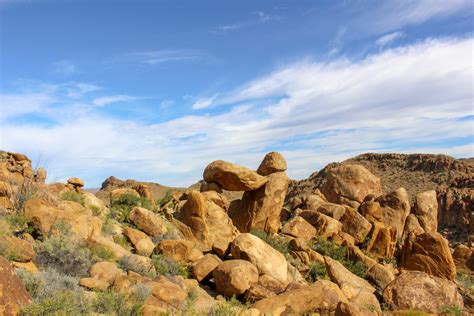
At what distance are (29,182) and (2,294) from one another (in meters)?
9.21

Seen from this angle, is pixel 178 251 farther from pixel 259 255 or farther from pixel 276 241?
pixel 276 241

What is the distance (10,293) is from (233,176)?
542 inches

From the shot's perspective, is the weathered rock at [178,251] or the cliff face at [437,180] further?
the cliff face at [437,180]

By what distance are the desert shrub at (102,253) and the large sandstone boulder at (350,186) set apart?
63.8 ft

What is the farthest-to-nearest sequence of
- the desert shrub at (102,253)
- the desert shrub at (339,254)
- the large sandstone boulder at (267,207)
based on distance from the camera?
the large sandstone boulder at (267,207) → the desert shrub at (339,254) → the desert shrub at (102,253)

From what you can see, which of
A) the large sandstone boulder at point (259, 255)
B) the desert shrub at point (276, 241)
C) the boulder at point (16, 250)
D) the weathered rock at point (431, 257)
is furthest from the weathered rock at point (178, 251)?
the weathered rock at point (431, 257)

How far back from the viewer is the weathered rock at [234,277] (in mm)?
10992

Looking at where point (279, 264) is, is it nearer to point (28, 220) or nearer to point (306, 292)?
point (306, 292)

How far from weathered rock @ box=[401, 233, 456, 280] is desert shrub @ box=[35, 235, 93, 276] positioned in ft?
49.3

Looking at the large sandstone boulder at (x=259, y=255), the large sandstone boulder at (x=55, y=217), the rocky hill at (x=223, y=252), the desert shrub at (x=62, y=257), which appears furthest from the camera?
the large sandstone boulder at (x=259, y=255)

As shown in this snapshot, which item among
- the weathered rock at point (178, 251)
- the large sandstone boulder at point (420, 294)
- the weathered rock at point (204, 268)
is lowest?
the large sandstone boulder at point (420, 294)

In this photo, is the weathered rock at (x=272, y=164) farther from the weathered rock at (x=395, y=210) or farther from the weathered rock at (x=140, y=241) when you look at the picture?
the weathered rock at (x=140, y=241)

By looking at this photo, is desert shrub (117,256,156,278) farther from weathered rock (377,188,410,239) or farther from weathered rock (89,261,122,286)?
weathered rock (377,188,410,239)

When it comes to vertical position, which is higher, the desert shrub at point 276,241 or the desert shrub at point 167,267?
the desert shrub at point 167,267
